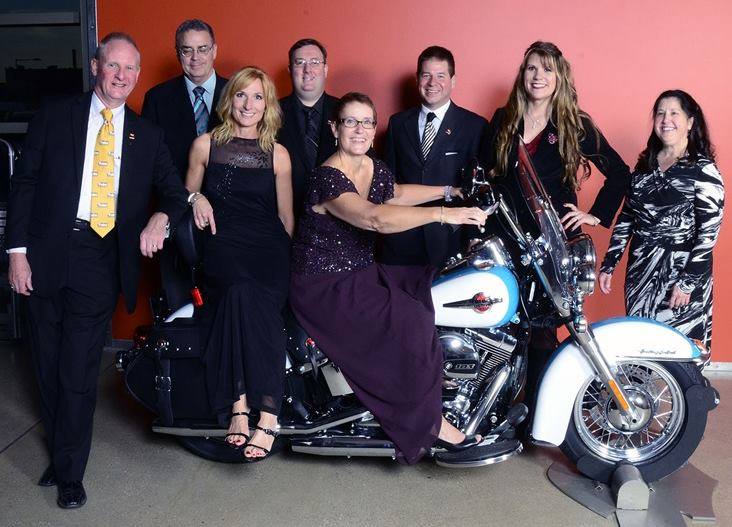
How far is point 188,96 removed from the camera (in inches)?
138

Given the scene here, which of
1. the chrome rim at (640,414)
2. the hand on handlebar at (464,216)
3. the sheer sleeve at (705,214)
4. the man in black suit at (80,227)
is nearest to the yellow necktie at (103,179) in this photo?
the man in black suit at (80,227)

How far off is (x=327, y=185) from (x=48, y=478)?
4.95 feet

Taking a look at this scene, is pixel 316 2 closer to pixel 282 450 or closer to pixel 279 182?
pixel 279 182

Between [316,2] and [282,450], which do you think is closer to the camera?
[282,450]

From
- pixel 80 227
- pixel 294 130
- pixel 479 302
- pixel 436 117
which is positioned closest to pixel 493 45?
pixel 436 117

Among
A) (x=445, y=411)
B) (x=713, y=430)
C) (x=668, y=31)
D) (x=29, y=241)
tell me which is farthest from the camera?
(x=668, y=31)

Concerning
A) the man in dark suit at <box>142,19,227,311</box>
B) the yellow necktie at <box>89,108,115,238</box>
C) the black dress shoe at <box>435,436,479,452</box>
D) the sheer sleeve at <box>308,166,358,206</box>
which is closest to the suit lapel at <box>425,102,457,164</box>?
the sheer sleeve at <box>308,166,358,206</box>

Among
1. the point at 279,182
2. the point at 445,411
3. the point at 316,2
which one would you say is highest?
the point at 316,2

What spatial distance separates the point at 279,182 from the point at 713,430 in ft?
7.28

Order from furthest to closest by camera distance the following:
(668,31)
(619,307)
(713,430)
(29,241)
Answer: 1. (619,307)
2. (668,31)
3. (713,430)
4. (29,241)

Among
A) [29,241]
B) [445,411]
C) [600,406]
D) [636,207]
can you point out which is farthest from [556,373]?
[29,241]

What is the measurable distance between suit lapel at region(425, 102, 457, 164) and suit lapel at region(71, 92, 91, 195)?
4.98ft

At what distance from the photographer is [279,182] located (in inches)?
119

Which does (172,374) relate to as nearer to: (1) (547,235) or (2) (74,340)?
(2) (74,340)
